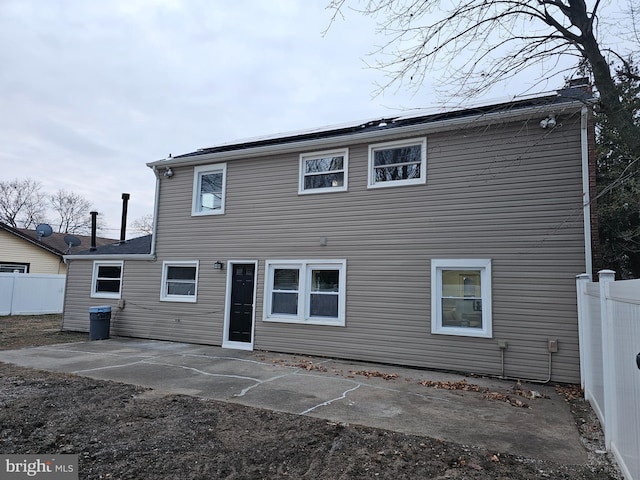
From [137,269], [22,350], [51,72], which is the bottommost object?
[22,350]

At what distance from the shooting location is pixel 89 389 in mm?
5938

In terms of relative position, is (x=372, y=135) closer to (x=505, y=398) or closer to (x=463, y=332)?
(x=463, y=332)

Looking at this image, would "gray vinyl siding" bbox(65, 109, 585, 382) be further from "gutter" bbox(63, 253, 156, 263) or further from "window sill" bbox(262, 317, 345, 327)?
"gutter" bbox(63, 253, 156, 263)

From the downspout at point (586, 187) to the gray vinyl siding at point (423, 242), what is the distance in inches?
3.5

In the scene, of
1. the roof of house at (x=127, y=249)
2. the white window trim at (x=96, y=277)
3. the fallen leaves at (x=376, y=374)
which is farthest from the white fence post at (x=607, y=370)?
the white window trim at (x=96, y=277)

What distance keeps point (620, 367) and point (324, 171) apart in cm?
727

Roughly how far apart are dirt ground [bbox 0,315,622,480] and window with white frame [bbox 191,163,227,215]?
6.35m

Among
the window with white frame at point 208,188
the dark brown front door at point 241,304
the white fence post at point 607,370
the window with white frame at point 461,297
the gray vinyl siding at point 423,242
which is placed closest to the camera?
the white fence post at point 607,370

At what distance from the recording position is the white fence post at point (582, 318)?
19.9ft

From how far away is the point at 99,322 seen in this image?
11227 mm

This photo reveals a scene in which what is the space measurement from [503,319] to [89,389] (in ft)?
24.0

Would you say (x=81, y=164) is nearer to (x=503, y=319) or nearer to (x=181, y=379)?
(x=181, y=379)

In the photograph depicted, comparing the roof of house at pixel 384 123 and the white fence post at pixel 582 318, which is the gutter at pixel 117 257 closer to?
the roof of house at pixel 384 123

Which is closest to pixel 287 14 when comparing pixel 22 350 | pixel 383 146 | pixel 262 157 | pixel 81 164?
pixel 383 146
